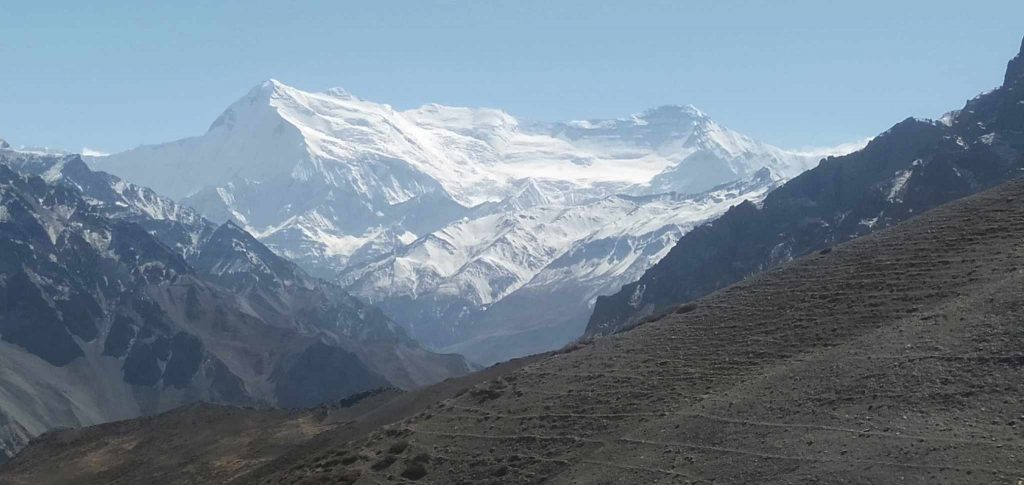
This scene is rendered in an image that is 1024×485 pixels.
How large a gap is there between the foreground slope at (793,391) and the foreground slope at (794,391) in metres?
0.16

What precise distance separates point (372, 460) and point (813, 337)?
30580 millimetres

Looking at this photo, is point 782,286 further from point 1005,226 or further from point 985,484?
point 985,484

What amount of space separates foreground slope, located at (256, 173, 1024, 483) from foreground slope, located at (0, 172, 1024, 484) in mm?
162

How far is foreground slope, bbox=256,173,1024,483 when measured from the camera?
57.0m

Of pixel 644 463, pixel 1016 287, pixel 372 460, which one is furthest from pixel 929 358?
pixel 372 460

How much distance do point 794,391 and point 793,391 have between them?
0.06 meters

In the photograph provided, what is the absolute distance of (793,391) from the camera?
6700cm

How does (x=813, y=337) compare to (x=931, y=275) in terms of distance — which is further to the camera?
(x=931, y=275)

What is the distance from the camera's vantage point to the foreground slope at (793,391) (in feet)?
187

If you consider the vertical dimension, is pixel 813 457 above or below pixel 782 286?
below

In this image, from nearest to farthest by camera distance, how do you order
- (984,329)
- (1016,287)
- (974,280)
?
(984,329), (1016,287), (974,280)

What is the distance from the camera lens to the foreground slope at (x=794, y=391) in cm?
5700

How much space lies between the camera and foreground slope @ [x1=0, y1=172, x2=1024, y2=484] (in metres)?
57.0

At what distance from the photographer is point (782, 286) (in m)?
92.9
